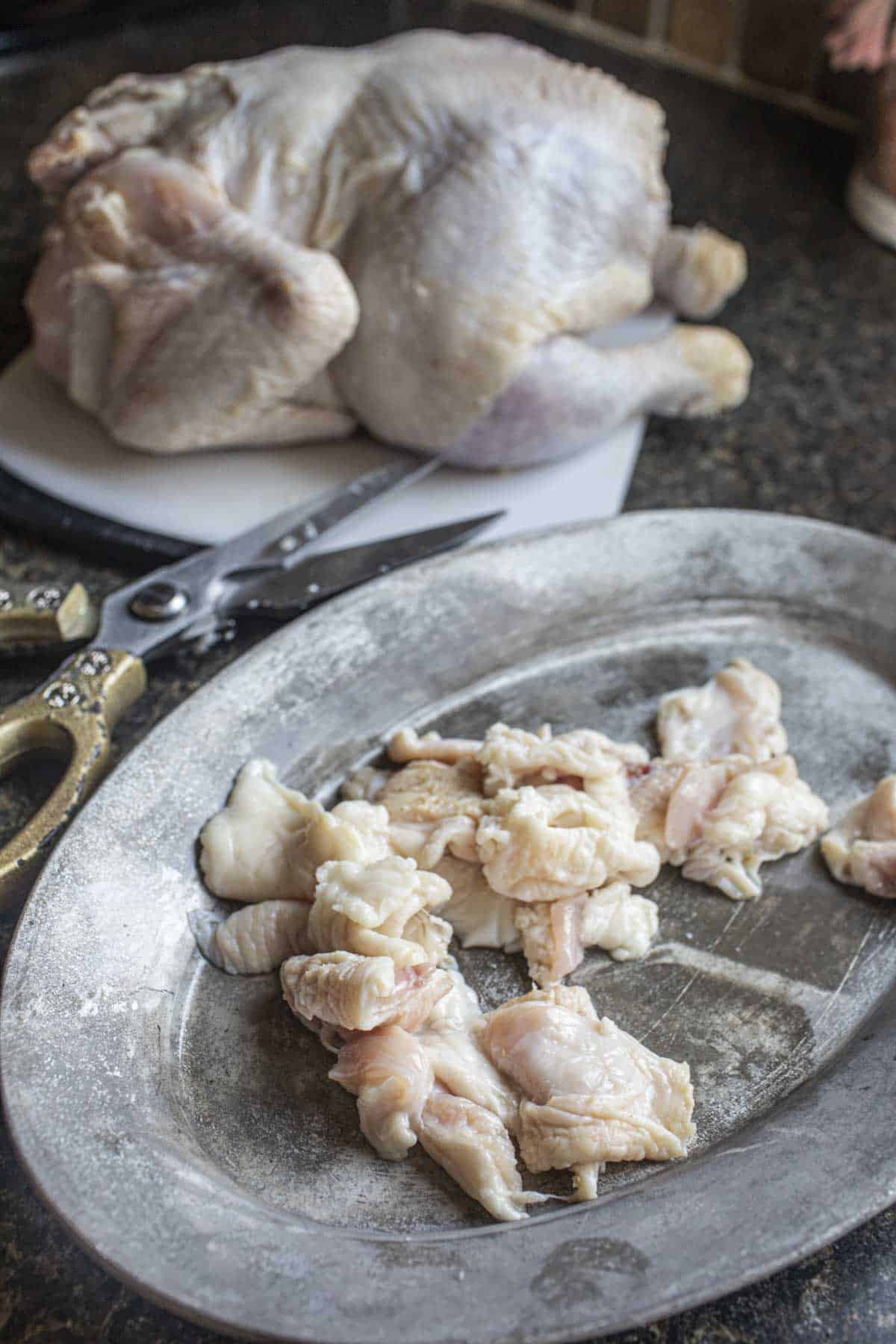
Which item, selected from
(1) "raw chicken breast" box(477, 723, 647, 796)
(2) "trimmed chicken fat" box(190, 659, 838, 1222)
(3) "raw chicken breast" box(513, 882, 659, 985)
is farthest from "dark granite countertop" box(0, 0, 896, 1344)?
(1) "raw chicken breast" box(477, 723, 647, 796)

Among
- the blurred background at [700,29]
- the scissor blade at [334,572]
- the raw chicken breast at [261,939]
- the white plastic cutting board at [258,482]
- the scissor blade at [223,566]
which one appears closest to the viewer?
the raw chicken breast at [261,939]

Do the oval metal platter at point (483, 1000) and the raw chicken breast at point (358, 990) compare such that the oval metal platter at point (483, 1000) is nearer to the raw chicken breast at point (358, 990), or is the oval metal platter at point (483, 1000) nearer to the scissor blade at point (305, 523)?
the raw chicken breast at point (358, 990)

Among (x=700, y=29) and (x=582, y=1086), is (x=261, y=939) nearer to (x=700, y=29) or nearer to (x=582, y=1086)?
(x=582, y=1086)

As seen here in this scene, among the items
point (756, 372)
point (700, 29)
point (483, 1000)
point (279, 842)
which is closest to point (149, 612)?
point (279, 842)

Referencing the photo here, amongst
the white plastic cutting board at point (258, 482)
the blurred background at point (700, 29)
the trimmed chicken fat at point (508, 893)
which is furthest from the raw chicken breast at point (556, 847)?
the blurred background at point (700, 29)

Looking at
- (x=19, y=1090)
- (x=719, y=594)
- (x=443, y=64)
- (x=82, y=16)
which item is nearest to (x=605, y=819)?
(x=719, y=594)

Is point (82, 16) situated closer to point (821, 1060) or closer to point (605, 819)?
point (605, 819)
